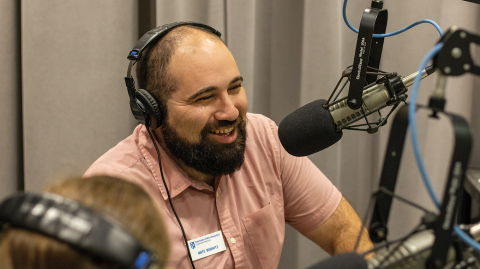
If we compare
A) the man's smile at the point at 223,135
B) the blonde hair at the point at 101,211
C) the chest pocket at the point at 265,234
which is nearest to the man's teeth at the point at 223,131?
the man's smile at the point at 223,135

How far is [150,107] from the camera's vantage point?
1021mm

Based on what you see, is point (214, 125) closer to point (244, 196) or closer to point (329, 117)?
point (244, 196)

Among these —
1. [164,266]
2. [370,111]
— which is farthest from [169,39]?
[164,266]

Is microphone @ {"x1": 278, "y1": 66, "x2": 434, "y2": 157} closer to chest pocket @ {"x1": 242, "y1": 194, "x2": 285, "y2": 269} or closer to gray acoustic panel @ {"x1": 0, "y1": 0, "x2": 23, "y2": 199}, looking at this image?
chest pocket @ {"x1": 242, "y1": 194, "x2": 285, "y2": 269}

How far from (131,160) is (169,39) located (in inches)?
13.9

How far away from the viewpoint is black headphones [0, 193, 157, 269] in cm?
41

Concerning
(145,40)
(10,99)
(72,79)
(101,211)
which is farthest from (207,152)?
(10,99)

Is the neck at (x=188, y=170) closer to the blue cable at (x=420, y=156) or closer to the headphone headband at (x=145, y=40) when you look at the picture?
the headphone headband at (x=145, y=40)

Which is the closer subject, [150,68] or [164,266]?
[164,266]

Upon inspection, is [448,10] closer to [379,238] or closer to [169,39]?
[169,39]

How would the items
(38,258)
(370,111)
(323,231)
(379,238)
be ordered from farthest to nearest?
(323,231) < (370,111) < (379,238) < (38,258)

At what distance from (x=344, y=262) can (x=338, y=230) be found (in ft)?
2.59

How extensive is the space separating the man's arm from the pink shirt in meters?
0.02

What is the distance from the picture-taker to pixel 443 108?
0.44m
